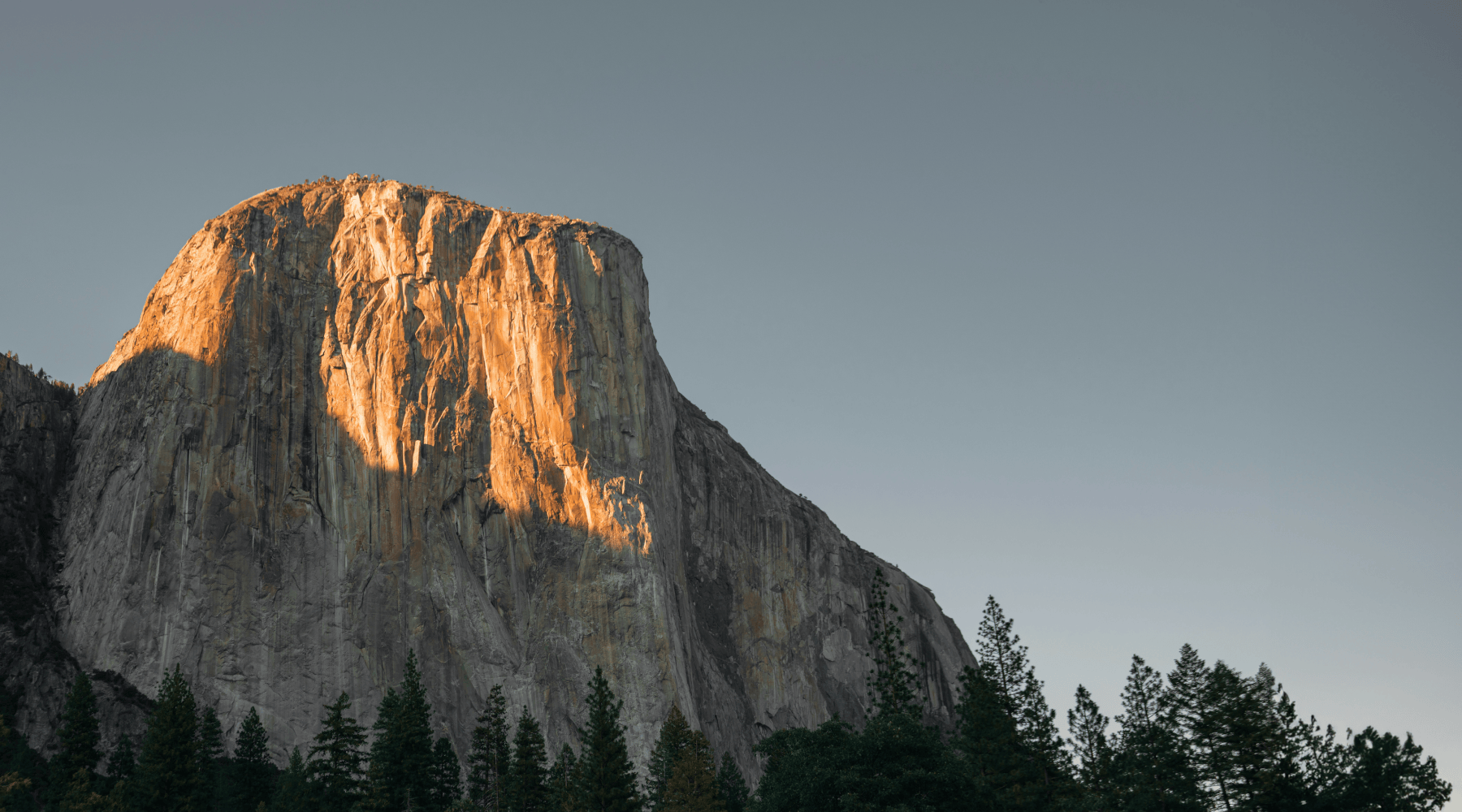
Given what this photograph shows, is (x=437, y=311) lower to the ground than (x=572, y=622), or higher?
higher

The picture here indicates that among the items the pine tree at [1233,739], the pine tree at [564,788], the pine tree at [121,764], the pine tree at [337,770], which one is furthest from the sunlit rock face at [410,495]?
the pine tree at [1233,739]

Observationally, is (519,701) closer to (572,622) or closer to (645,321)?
(572,622)

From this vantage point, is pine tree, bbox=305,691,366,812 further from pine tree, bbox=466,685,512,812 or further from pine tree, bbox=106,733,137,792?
pine tree, bbox=106,733,137,792

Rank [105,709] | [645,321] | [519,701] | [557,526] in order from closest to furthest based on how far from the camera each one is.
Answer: [105,709] → [519,701] → [557,526] → [645,321]

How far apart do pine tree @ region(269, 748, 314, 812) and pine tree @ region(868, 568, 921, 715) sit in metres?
38.8

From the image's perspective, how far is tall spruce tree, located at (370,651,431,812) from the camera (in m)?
56.2

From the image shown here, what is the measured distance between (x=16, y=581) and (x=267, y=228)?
2864 cm

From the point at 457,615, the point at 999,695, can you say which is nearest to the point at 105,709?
the point at 457,615

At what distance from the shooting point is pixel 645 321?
3757 inches

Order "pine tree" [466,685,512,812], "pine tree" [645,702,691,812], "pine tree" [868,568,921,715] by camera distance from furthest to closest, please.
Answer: "pine tree" [868,568,921,715], "pine tree" [466,685,512,812], "pine tree" [645,702,691,812]

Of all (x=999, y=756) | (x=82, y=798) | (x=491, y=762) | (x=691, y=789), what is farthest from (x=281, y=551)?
(x=999, y=756)

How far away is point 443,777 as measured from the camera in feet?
197

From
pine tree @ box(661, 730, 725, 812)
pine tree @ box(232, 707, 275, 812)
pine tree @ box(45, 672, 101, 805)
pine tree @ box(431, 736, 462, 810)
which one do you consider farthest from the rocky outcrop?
pine tree @ box(661, 730, 725, 812)

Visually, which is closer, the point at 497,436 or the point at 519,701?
the point at 519,701
